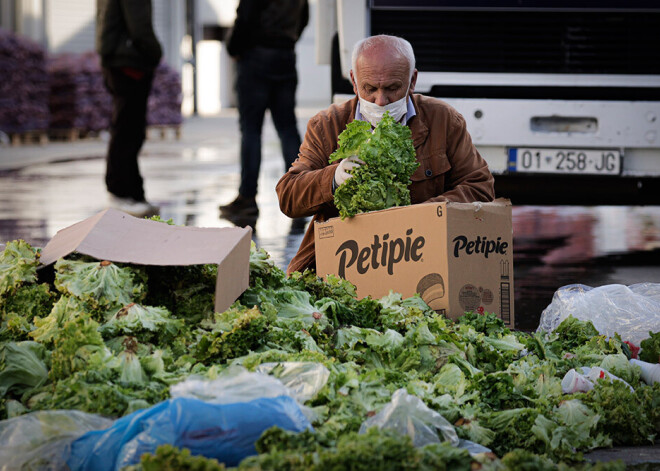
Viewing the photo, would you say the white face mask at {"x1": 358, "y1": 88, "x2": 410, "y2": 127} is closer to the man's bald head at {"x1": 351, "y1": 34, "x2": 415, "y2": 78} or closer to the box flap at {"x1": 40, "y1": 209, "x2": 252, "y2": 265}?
the man's bald head at {"x1": 351, "y1": 34, "x2": 415, "y2": 78}

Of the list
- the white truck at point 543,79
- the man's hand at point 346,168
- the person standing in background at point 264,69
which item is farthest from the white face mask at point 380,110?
the person standing in background at point 264,69

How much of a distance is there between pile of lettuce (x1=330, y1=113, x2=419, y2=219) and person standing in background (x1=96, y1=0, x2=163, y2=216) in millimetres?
5890

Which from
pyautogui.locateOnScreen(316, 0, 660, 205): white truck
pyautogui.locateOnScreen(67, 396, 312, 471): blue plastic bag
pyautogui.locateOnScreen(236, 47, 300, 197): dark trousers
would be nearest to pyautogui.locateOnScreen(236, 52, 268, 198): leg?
pyautogui.locateOnScreen(236, 47, 300, 197): dark trousers

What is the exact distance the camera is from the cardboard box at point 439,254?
15.9 feet

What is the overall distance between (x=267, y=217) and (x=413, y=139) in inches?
238

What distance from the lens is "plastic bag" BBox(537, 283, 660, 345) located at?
5027mm

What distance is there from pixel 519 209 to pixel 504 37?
4.86 m

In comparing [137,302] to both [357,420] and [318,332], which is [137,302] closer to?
[318,332]

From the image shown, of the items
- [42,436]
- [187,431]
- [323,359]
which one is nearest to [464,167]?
[323,359]

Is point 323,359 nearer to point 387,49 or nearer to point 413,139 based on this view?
point 413,139

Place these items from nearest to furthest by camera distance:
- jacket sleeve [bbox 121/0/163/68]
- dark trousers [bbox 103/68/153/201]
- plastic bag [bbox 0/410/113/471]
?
plastic bag [bbox 0/410/113/471] < jacket sleeve [bbox 121/0/163/68] < dark trousers [bbox 103/68/153/201]

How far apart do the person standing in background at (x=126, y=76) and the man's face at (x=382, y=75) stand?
5.50 m

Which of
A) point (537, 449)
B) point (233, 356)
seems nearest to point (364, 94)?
point (233, 356)

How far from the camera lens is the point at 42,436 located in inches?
133
